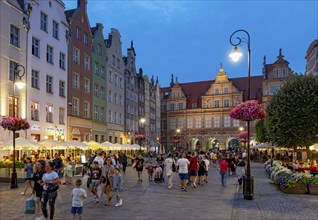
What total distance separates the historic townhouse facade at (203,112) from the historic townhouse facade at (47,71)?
37.5 m

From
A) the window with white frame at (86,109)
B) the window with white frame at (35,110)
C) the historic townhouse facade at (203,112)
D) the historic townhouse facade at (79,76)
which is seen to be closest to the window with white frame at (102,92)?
the historic townhouse facade at (79,76)

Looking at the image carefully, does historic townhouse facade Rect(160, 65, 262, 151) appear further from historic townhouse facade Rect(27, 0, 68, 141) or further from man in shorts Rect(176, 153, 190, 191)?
man in shorts Rect(176, 153, 190, 191)

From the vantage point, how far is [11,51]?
1099 inches

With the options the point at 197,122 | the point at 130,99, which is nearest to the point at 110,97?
the point at 130,99

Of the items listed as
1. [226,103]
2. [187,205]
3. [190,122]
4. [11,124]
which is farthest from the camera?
[190,122]

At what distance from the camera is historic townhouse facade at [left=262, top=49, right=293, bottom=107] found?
6153 cm

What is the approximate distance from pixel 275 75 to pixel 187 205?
53276 mm

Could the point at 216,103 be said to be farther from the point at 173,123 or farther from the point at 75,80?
the point at 75,80

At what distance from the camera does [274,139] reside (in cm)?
2684

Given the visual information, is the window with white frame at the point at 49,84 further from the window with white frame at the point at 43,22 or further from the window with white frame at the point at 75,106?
the window with white frame at the point at 75,106

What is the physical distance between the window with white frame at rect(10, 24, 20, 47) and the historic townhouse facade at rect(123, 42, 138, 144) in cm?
2851

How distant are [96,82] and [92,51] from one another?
12.4ft

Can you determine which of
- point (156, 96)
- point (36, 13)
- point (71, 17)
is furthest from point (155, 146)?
point (36, 13)

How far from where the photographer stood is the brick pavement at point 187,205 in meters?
11.7
